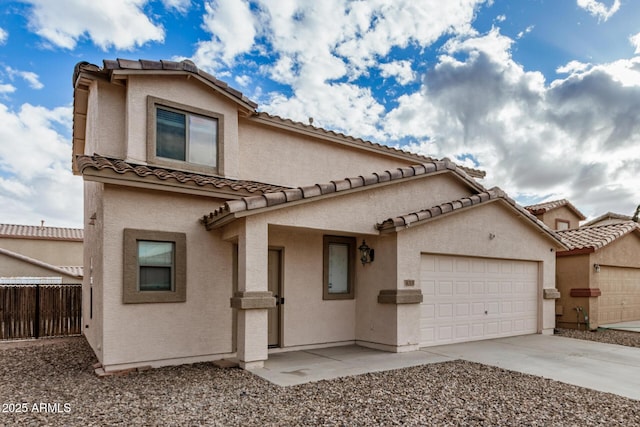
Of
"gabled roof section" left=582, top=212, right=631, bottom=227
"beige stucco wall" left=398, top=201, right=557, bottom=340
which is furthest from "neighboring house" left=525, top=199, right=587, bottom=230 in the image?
"beige stucco wall" left=398, top=201, right=557, bottom=340

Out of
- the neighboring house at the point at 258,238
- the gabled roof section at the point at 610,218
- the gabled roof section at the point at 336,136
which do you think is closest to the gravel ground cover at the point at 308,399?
the neighboring house at the point at 258,238

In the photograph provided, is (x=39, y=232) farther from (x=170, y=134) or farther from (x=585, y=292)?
(x=585, y=292)

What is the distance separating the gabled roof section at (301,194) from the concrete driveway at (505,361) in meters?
3.02

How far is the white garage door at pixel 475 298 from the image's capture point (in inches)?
416

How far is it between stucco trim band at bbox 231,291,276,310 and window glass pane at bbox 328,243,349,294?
279cm

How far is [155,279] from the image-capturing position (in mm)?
8602

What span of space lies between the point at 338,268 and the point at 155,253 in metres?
4.52

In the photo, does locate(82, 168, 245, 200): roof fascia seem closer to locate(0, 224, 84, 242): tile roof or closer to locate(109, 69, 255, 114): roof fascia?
locate(109, 69, 255, 114): roof fascia

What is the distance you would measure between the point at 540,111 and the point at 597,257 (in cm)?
617

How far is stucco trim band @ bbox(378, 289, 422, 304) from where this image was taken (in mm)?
9634

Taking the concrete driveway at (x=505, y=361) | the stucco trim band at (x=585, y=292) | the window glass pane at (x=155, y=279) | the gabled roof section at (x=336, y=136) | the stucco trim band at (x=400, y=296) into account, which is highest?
the gabled roof section at (x=336, y=136)

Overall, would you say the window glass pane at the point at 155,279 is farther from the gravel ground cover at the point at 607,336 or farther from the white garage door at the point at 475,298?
the gravel ground cover at the point at 607,336

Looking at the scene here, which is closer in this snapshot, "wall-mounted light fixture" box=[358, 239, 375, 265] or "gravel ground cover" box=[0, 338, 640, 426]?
"gravel ground cover" box=[0, 338, 640, 426]

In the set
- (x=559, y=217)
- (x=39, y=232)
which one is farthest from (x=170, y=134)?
(x=39, y=232)
